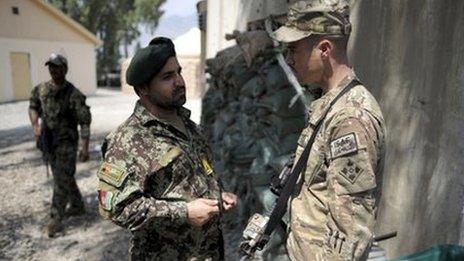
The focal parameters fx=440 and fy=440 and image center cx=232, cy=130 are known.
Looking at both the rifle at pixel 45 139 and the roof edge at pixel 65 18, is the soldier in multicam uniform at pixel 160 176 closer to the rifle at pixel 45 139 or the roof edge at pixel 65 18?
the rifle at pixel 45 139

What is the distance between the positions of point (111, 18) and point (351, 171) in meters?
34.7

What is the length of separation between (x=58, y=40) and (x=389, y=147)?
21369 mm

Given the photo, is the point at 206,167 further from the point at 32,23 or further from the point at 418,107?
the point at 32,23

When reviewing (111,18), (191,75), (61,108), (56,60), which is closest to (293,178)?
(56,60)

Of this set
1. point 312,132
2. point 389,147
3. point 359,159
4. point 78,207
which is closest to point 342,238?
point 359,159

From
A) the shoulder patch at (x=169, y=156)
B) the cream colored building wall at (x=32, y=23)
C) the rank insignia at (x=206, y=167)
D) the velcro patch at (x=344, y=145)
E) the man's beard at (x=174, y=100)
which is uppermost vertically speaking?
the cream colored building wall at (x=32, y=23)

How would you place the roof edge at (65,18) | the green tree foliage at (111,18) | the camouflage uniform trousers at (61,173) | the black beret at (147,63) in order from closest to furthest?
the black beret at (147,63), the camouflage uniform trousers at (61,173), the roof edge at (65,18), the green tree foliage at (111,18)

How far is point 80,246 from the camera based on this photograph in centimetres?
421

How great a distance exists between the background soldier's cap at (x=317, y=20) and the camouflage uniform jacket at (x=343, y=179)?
19 centimetres

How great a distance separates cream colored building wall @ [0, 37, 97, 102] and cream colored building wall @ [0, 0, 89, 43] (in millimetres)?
285

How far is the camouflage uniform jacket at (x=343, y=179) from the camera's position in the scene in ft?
4.50

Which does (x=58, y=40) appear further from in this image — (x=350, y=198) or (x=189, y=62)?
(x=350, y=198)

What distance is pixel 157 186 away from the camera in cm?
189

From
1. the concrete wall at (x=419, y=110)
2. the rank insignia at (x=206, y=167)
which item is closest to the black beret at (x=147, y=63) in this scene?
the rank insignia at (x=206, y=167)
